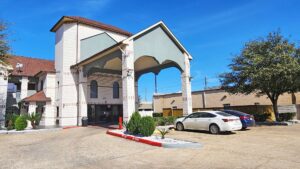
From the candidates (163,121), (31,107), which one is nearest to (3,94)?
(31,107)

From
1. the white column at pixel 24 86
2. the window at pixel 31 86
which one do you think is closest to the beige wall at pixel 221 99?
the window at pixel 31 86

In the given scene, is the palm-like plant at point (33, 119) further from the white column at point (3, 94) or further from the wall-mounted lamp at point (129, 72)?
the wall-mounted lamp at point (129, 72)

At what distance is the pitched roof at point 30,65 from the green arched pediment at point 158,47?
11586 millimetres

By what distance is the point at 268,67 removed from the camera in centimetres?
1948

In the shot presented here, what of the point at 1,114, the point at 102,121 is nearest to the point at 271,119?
the point at 102,121

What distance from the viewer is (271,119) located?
25.1 m

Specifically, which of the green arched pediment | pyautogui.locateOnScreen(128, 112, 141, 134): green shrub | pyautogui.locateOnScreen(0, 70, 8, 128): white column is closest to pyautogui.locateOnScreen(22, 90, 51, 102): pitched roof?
pyautogui.locateOnScreen(0, 70, 8, 128): white column

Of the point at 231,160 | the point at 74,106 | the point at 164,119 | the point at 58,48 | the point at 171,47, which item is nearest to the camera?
the point at 231,160

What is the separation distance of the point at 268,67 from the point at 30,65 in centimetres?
2578

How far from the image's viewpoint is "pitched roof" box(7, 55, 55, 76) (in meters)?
25.1

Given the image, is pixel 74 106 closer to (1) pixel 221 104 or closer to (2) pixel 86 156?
(2) pixel 86 156

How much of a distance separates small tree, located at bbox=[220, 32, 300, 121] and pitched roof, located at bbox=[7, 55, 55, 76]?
1963 cm

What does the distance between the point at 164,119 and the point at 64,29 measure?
568 inches

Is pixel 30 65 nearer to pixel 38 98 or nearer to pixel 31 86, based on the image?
pixel 31 86
